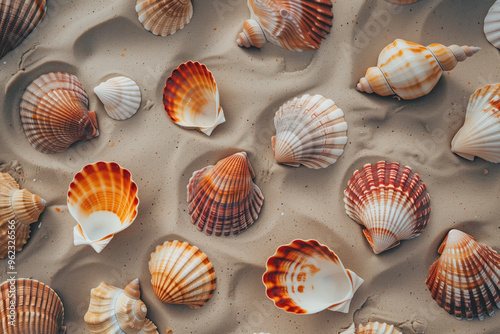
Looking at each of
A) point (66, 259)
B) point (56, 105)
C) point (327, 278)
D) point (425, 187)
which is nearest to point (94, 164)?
point (56, 105)

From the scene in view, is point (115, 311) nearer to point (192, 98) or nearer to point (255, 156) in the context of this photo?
point (255, 156)

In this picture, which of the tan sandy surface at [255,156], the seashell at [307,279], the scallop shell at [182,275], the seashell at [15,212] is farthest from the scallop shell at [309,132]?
the seashell at [15,212]

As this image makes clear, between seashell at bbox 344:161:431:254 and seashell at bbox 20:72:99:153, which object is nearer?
seashell at bbox 344:161:431:254

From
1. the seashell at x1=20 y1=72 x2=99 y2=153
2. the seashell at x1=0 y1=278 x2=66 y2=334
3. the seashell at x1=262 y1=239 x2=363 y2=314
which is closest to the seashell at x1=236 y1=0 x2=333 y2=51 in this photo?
the seashell at x1=20 y1=72 x2=99 y2=153

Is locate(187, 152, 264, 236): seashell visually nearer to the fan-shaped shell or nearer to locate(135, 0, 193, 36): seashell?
the fan-shaped shell

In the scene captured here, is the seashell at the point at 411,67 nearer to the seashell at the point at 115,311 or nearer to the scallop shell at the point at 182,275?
the scallop shell at the point at 182,275
